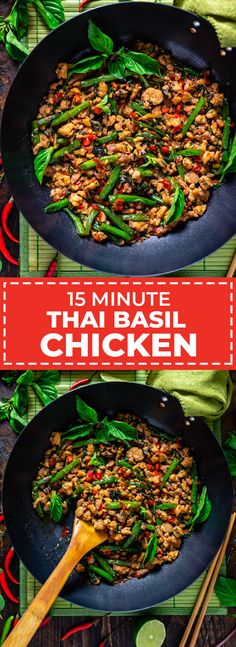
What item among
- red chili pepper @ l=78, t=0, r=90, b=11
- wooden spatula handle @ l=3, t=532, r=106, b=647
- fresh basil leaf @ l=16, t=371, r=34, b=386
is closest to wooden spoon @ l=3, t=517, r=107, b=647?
wooden spatula handle @ l=3, t=532, r=106, b=647

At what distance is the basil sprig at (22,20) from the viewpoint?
2.46 metres

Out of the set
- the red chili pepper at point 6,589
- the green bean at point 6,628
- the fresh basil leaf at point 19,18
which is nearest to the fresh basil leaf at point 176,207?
the fresh basil leaf at point 19,18

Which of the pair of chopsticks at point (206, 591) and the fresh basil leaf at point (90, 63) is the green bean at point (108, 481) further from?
the fresh basil leaf at point (90, 63)

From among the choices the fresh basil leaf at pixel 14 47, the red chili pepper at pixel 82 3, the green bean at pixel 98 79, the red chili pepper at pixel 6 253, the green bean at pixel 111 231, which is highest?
the red chili pepper at pixel 82 3

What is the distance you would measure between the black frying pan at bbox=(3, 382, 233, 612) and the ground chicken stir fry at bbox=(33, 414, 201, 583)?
0.03 metres

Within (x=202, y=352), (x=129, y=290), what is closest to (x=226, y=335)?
(x=202, y=352)

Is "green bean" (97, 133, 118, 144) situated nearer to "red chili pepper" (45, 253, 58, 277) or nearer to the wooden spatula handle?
"red chili pepper" (45, 253, 58, 277)

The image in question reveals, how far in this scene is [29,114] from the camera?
241 cm

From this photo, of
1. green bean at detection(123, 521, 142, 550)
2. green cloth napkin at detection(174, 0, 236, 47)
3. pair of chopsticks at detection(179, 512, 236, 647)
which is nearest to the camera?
green cloth napkin at detection(174, 0, 236, 47)

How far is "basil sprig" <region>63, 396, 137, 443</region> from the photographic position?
7.84 feet

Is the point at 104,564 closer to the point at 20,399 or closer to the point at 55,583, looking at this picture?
the point at 55,583

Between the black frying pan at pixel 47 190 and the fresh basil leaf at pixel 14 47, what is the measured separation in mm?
152

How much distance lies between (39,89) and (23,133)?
0.44 feet

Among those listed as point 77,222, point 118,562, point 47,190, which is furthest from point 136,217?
point 118,562
